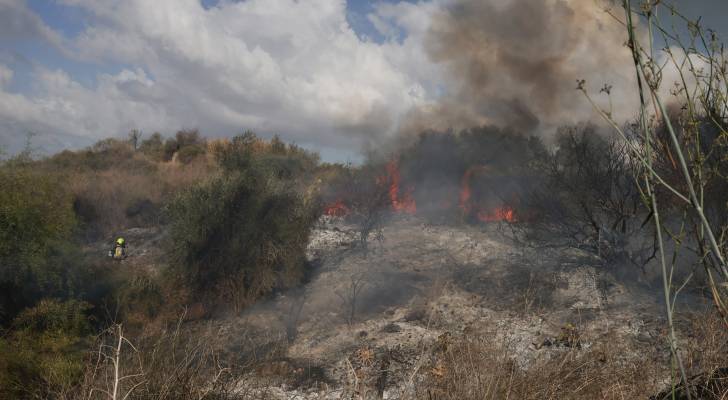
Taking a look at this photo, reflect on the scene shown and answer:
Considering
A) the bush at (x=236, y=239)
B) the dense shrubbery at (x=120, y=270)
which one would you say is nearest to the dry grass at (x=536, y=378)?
the dense shrubbery at (x=120, y=270)

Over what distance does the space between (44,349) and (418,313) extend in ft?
23.4

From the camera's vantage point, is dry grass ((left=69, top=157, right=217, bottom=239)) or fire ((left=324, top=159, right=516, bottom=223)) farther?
dry grass ((left=69, top=157, right=217, bottom=239))

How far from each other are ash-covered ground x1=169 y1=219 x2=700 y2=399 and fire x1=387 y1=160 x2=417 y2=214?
4.87m

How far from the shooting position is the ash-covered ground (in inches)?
280

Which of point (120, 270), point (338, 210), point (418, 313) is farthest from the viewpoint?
point (338, 210)

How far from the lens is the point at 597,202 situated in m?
10.4

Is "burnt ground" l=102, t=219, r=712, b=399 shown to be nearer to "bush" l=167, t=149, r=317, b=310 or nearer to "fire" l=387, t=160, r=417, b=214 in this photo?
"bush" l=167, t=149, r=317, b=310

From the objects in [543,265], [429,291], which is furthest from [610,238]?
[429,291]

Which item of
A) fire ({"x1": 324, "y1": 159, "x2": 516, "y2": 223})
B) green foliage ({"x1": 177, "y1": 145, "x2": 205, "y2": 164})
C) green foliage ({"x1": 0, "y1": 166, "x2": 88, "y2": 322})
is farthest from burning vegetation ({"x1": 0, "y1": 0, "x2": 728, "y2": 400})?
green foliage ({"x1": 177, "y1": 145, "x2": 205, "y2": 164})

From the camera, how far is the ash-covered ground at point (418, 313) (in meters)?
7.12

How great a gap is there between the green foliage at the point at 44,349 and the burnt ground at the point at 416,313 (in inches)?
84.0

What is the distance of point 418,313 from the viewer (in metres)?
9.98

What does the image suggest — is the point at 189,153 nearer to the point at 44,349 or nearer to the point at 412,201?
the point at 412,201

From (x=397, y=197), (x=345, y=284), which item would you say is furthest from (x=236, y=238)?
(x=397, y=197)
